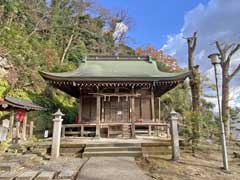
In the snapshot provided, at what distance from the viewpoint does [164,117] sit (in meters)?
19.4

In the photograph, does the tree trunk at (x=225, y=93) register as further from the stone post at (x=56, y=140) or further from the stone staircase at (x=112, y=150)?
the stone post at (x=56, y=140)

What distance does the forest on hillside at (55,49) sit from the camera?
12859mm

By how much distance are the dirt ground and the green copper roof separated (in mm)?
4393

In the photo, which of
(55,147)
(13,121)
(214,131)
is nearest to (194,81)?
(214,131)

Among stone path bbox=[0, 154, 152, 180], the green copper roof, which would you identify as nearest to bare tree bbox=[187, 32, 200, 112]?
the green copper roof

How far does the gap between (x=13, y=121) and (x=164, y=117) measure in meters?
14.8

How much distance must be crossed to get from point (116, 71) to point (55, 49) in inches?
501

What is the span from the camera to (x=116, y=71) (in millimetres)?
12469

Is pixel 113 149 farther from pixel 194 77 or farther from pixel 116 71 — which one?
pixel 194 77

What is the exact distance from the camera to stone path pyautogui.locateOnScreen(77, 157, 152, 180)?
14.3ft

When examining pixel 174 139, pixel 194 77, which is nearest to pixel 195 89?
pixel 194 77

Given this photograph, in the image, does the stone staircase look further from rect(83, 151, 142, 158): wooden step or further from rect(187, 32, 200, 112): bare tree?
rect(187, 32, 200, 112): bare tree

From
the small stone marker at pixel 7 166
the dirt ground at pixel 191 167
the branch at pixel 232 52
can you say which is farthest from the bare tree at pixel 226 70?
the small stone marker at pixel 7 166

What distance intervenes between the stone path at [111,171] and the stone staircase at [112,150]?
66 centimetres
